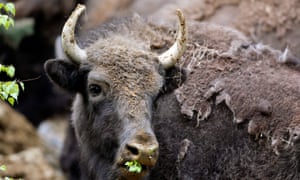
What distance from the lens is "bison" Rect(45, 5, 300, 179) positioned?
798 centimetres

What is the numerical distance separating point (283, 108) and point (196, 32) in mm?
1506

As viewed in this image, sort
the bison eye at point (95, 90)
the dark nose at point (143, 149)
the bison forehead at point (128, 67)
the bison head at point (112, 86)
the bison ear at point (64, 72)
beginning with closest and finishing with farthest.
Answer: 1. the dark nose at point (143, 149)
2. the bison head at point (112, 86)
3. the bison forehead at point (128, 67)
4. the bison eye at point (95, 90)
5. the bison ear at point (64, 72)

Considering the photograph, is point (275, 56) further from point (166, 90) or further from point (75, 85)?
point (75, 85)

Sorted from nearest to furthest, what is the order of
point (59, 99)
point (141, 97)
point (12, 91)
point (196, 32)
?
1. point (12, 91)
2. point (141, 97)
3. point (196, 32)
4. point (59, 99)

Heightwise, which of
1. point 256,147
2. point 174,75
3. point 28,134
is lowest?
point 28,134

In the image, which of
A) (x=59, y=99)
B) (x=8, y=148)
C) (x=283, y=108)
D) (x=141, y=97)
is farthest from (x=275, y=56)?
(x=59, y=99)

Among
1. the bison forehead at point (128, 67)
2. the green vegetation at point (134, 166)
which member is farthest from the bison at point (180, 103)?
the green vegetation at point (134, 166)

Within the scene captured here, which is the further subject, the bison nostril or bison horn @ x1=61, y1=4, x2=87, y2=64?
bison horn @ x1=61, y1=4, x2=87, y2=64

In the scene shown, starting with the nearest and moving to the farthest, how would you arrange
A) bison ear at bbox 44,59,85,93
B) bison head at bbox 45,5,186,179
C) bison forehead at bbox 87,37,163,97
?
bison head at bbox 45,5,186,179 → bison forehead at bbox 87,37,163,97 → bison ear at bbox 44,59,85,93

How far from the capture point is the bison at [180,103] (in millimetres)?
7977

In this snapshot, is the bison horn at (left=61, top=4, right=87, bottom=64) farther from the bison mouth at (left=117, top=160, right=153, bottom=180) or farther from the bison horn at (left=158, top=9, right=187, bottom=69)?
the bison mouth at (left=117, top=160, right=153, bottom=180)

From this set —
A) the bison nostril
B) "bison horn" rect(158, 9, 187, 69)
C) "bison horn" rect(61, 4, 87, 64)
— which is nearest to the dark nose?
the bison nostril

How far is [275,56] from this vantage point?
29.5ft

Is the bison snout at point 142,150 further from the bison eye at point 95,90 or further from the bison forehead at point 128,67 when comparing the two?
the bison eye at point 95,90
